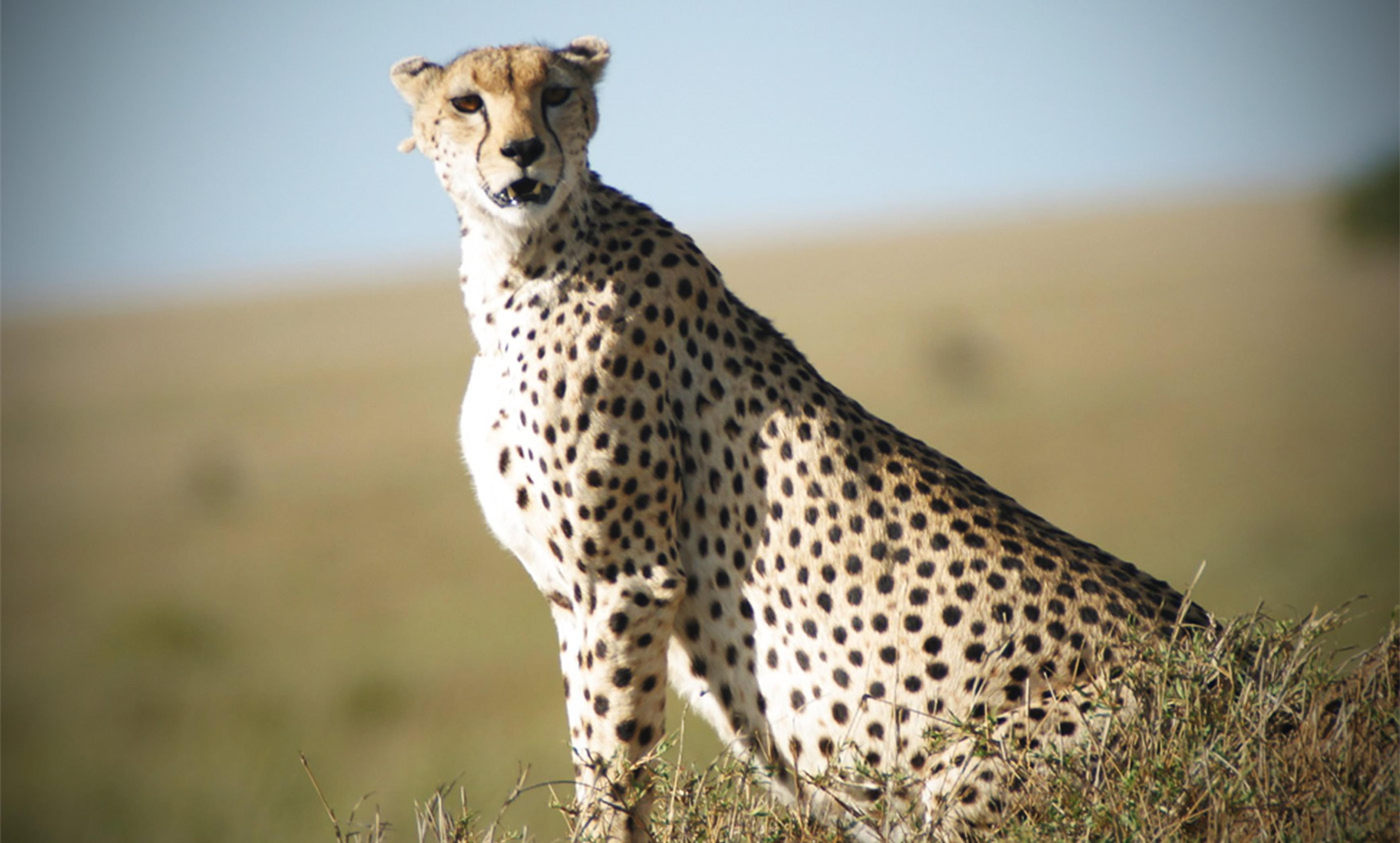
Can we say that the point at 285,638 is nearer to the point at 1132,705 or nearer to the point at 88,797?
the point at 88,797

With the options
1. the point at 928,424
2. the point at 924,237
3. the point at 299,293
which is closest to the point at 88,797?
the point at 928,424

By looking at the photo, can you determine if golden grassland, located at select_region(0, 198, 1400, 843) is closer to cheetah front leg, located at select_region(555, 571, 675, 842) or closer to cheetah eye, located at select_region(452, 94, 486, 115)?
cheetah front leg, located at select_region(555, 571, 675, 842)

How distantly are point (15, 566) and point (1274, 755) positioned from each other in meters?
22.6

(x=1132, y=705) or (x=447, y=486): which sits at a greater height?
(x=1132, y=705)

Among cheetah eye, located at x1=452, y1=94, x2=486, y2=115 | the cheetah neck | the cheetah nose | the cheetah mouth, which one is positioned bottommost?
the cheetah neck

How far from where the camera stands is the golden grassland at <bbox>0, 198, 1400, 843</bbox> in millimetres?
11961

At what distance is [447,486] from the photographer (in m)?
20.0

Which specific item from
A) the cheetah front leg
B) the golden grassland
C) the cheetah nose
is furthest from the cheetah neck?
the golden grassland

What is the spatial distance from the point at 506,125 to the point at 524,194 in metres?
0.13

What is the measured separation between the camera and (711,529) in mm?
2754

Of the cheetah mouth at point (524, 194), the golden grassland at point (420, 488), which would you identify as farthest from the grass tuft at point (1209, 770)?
the cheetah mouth at point (524, 194)

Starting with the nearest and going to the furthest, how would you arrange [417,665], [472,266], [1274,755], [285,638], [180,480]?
1. [1274,755]
2. [472,266]
3. [417,665]
4. [285,638]
5. [180,480]

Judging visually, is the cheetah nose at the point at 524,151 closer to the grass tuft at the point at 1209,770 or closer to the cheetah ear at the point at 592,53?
the cheetah ear at the point at 592,53

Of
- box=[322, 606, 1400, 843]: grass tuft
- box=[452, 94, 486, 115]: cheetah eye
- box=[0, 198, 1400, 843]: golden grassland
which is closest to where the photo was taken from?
box=[322, 606, 1400, 843]: grass tuft
